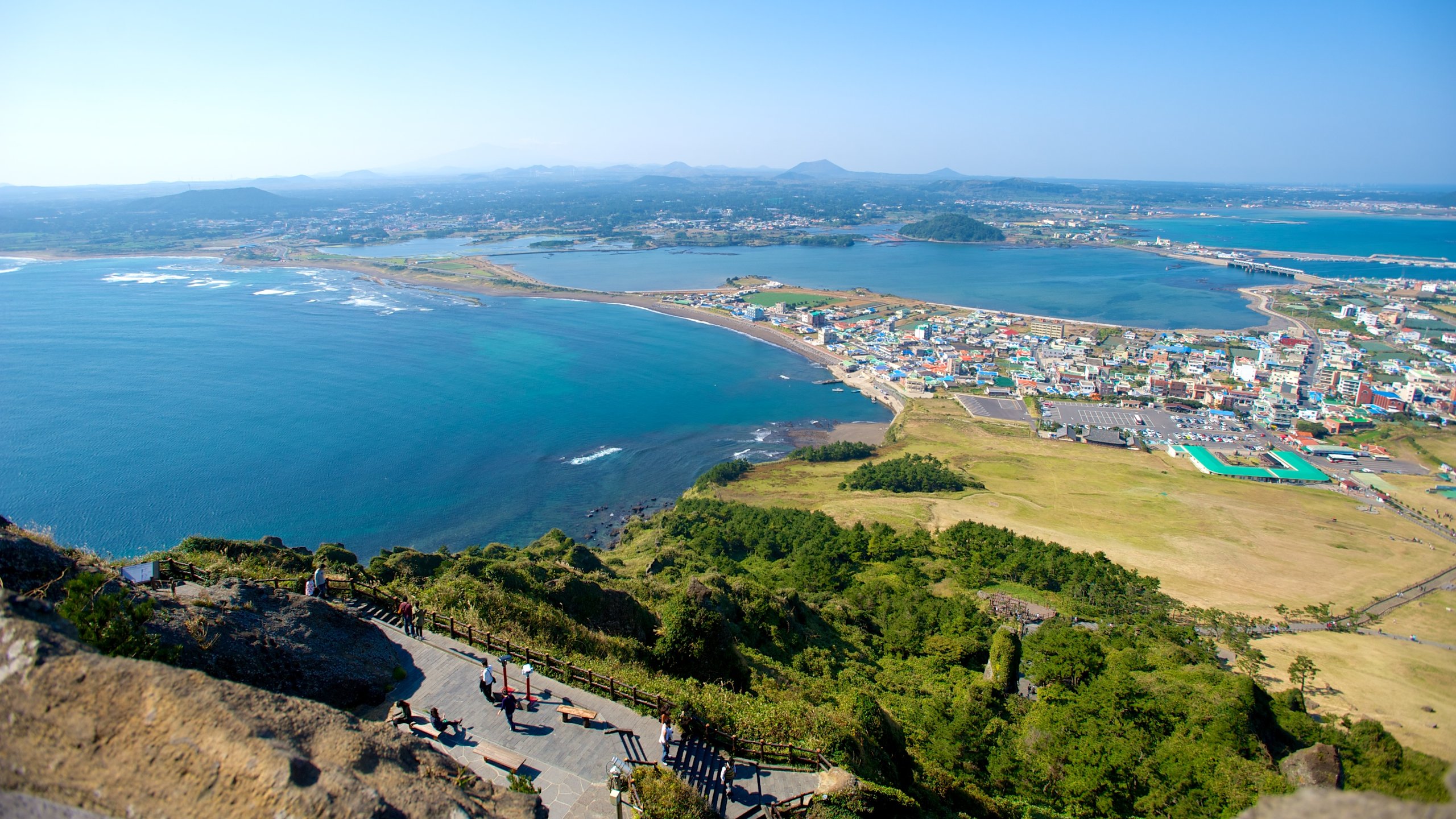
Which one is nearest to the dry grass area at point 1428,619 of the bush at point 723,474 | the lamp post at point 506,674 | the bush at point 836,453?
the bush at point 836,453

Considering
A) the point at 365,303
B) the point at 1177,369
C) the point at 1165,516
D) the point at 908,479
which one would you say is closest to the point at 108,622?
the point at 908,479

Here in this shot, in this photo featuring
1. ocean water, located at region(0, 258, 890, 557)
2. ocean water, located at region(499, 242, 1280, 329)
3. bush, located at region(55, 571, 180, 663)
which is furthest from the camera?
ocean water, located at region(499, 242, 1280, 329)

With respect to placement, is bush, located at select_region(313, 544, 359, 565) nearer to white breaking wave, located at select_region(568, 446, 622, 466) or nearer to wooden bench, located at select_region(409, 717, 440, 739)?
wooden bench, located at select_region(409, 717, 440, 739)

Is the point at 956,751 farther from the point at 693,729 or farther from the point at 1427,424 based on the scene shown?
the point at 1427,424

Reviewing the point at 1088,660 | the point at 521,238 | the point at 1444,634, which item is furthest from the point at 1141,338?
the point at 521,238

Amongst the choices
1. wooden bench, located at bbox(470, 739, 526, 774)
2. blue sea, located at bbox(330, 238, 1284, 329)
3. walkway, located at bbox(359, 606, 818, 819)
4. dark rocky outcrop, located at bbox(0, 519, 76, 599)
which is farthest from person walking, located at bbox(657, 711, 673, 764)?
blue sea, located at bbox(330, 238, 1284, 329)

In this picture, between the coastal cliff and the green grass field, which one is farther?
the green grass field
